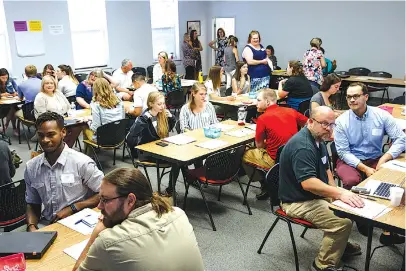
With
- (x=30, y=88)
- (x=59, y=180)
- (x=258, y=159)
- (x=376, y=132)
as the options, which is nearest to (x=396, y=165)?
(x=376, y=132)

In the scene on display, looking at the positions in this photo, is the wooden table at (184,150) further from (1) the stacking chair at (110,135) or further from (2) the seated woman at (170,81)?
(2) the seated woman at (170,81)

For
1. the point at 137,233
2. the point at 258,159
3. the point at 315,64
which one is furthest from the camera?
the point at 315,64

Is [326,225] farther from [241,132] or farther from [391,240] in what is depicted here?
[241,132]

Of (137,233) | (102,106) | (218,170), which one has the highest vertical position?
(137,233)

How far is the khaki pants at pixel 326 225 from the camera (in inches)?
118

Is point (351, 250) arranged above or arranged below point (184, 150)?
below

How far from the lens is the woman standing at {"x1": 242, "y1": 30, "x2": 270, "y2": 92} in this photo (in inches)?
306

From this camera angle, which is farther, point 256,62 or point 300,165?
point 256,62

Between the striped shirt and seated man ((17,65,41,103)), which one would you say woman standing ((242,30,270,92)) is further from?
seated man ((17,65,41,103))

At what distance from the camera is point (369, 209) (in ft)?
8.48

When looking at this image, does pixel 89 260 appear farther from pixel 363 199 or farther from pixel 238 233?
pixel 238 233

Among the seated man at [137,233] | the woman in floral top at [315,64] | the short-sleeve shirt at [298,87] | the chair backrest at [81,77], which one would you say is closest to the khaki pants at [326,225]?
the seated man at [137,233]

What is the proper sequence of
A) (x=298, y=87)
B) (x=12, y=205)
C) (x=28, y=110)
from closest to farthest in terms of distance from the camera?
(x=12, y=205), (x=298, y=87), (x=28, y=110)

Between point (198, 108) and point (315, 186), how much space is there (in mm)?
2325
